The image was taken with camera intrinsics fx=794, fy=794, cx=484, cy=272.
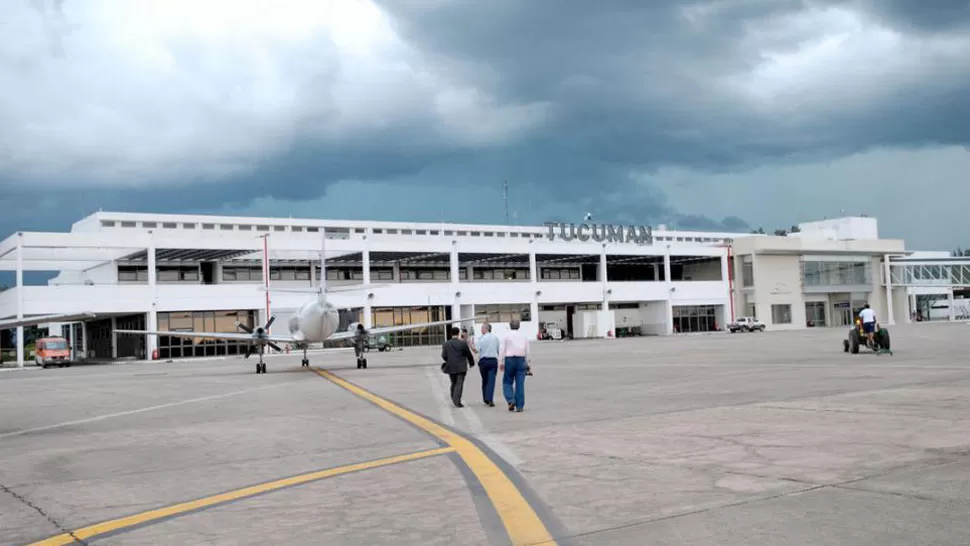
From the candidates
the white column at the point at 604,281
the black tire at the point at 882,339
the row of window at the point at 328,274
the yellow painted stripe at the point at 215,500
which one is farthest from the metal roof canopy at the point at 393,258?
the yellow painted stripe at the point at 215,500

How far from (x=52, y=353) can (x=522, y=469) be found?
2332 inches

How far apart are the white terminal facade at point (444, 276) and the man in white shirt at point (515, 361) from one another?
4765 cm

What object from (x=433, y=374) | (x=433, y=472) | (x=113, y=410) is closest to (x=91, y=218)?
(x=433, y=374)

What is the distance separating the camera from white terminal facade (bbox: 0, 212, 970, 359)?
6306 centimetres

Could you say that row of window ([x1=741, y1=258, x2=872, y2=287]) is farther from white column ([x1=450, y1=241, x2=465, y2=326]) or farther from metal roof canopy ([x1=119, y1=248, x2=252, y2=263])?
metal roof canopy ([x1=119, y1=248, x2=252, y2=263])

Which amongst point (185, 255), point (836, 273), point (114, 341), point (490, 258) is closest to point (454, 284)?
point (490, 258)

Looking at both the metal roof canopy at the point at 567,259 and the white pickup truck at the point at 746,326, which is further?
the metal roof canopy at the point at 567,259

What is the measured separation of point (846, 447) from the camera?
966cm

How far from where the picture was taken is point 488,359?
1708 centimetres

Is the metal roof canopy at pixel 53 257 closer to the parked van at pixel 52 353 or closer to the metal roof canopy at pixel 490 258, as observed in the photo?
the parked van at pixel 52 353

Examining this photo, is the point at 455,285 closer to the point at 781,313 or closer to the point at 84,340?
the point at 84,340

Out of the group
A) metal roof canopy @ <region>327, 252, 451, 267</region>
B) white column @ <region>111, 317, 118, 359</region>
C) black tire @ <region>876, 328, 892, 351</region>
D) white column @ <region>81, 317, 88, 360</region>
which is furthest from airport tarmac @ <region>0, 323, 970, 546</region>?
white column @ <region>81, 317, 88, 360</region>

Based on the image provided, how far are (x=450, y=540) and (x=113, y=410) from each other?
1622cm

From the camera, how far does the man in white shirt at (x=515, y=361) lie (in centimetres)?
1591
